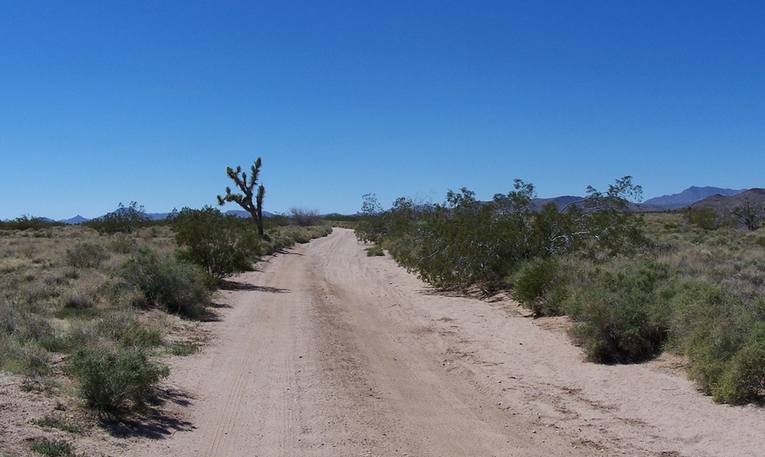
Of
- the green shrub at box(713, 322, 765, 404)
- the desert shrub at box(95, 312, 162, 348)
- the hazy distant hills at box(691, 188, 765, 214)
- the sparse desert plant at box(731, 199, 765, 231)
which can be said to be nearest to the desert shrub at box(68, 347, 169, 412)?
the desert shrub at box(95, 312, 162, 348)

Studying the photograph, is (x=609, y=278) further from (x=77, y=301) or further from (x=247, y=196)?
(x=247, y=196)

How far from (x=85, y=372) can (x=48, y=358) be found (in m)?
2.70

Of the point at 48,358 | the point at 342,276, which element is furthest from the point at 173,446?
the point at 342,276

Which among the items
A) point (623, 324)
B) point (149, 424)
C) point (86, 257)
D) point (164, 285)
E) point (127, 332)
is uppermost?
point (86, 257)

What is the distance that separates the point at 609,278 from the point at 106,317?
33.0ft

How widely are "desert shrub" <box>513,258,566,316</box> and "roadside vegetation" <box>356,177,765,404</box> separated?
0.03 m

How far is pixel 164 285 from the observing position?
17.1m

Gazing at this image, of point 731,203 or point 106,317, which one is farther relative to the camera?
point 731,203

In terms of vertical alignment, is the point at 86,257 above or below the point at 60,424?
above

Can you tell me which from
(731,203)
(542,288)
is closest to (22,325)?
(542,288)

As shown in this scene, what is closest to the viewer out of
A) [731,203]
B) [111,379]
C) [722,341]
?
[111,379]

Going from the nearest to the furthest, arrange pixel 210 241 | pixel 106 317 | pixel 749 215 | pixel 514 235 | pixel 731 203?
pixel 106 317 < pixel 514 235 < pixel 210 241 < pixel 749 215 < pixel 731 203

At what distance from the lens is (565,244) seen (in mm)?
20734

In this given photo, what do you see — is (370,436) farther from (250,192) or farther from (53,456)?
(250,192)
